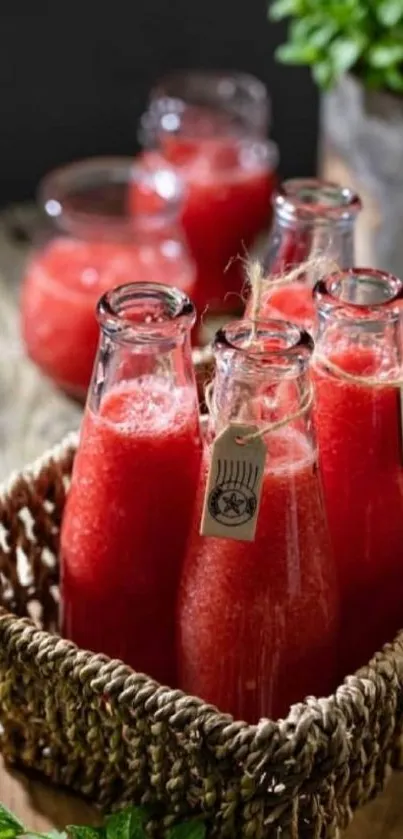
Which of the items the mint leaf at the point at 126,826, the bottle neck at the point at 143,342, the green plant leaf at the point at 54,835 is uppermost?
the bottle neck at the point at 143,342

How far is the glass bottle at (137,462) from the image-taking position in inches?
31.9

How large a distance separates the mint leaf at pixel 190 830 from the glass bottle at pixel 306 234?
0.31 metres

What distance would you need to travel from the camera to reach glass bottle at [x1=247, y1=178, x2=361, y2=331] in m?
0.92

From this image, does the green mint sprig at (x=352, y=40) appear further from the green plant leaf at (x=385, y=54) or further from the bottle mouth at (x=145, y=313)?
the bottle mouth at (x=145, y=313)

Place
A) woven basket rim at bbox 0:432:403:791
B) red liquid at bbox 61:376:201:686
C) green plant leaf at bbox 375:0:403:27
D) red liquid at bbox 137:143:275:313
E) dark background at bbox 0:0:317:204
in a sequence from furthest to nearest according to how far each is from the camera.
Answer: dark background at bbox 0:0:317:204, red liquid at bbox 137:143:275:313, green plant leaf at bbox 375:0:403:27, red liquid at bbox 61:376:201:686, woven basket rim at bbox 0:432:403:791

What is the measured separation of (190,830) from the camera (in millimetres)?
762

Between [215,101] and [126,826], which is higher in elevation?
[215,101]

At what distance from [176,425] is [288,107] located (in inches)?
44.7

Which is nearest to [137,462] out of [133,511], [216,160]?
[133,511]

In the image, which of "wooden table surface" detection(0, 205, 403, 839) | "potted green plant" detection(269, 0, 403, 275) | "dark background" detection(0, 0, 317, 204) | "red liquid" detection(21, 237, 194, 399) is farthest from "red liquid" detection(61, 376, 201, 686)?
"dark background" detection(0, 0, 317, 204)

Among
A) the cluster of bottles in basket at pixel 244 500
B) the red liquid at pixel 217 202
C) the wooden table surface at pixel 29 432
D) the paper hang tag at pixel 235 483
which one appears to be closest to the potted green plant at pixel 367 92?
the red liquid at pixel 217 202

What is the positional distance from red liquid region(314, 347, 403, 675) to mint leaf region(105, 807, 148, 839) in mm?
175

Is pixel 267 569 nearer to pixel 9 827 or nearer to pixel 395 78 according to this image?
pixel 9 827

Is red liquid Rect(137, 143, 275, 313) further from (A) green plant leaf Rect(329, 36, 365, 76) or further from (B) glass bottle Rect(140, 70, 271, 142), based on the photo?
(A) green plant leaf Rect(329, 36, 365, 76)
